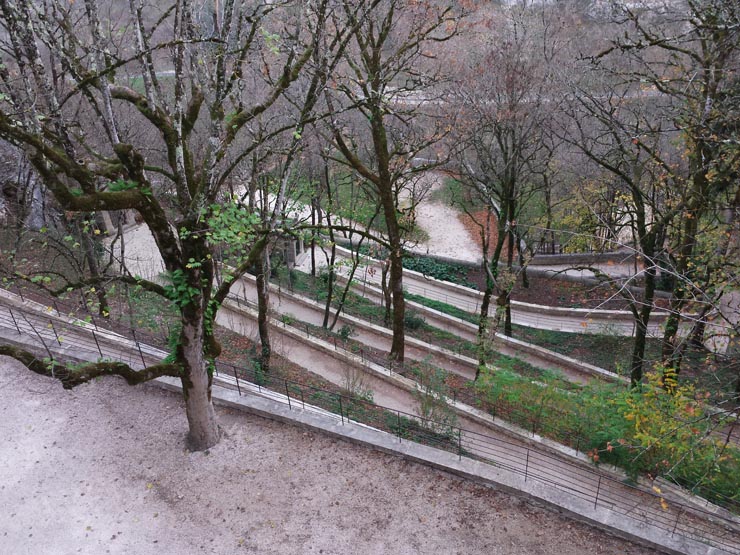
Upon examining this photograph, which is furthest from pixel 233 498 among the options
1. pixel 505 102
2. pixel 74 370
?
pixel 505 102

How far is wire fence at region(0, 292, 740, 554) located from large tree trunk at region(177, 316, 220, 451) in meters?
1.37

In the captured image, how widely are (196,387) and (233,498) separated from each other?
1.83m

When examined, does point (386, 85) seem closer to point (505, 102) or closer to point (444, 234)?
point (505, 102)

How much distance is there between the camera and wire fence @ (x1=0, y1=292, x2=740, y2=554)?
8.67 metres

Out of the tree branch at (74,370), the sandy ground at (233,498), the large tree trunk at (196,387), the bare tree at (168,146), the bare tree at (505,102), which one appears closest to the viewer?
the bare tree at (168,146)

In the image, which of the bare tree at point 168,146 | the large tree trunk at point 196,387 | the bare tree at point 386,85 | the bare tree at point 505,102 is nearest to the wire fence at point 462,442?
the large tree trunk at point 196,387

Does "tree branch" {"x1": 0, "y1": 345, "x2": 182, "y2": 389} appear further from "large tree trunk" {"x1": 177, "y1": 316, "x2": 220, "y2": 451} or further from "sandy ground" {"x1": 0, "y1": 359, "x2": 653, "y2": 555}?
"sandy ground" {"x1": 0, "y1": 359, "x2": 653, "y2": 555}

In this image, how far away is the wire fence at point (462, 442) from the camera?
867cm

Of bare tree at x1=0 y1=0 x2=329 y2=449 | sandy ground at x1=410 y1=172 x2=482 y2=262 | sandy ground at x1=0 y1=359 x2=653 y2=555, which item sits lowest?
sandy ground at x1=410 y1=172 x2=482 y2=262

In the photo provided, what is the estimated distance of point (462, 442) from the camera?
11.3 meters

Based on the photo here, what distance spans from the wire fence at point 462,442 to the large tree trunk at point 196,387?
1366 millimetres

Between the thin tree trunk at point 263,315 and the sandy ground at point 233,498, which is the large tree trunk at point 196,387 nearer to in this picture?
the sandy ground at point 233,498

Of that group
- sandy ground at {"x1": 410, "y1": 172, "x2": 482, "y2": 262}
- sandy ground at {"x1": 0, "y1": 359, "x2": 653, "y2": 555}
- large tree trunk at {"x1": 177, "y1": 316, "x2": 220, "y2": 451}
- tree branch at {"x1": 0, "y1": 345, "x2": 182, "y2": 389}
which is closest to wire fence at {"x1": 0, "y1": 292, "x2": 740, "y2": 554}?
sandy ground at {"x1": 0, "y1": 359, "x2": 653, "y2": 555}

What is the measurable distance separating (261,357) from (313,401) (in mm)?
3453
